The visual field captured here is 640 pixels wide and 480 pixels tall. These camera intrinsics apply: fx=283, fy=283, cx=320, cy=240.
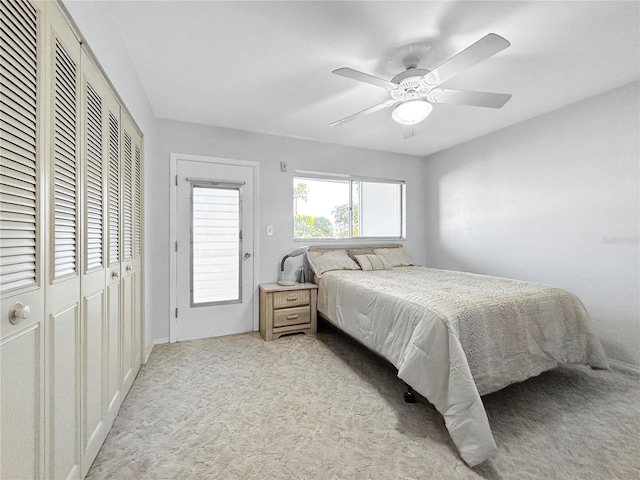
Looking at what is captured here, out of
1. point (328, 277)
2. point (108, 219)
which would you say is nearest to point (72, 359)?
point (108, 219)

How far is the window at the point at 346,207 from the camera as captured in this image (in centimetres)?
382

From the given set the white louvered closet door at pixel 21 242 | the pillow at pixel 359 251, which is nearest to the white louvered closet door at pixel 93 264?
the white louvered closet door at pixel 21 242

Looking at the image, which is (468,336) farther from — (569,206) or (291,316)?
(569,206)

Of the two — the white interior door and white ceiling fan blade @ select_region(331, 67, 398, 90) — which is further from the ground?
white ceiling fan blade @ select_region(331, 67, 398, 90)

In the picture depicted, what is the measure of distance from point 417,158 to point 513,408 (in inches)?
143

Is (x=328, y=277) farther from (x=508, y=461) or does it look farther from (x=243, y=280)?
(x=508, y=461)

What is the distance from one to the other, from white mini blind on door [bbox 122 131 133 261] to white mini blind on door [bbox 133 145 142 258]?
12cm

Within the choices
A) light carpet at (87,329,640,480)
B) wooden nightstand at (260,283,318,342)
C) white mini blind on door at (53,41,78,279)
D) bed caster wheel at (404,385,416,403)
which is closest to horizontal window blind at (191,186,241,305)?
wooden nightstand at (260,283,318,342)

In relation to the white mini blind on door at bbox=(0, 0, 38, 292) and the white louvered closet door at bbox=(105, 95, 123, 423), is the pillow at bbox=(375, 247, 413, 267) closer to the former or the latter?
the white louvered closet door at bbox=(105, 95, 123, 423)

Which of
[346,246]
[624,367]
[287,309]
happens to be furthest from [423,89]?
[624,367]

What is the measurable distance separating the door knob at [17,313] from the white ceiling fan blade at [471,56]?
2123 mm

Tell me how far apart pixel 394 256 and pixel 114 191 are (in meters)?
3.23

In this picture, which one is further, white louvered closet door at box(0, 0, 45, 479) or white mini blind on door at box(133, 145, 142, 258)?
white mini blind on door at box(133, 145, 142, 258)

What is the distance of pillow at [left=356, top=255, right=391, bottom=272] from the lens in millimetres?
3602
